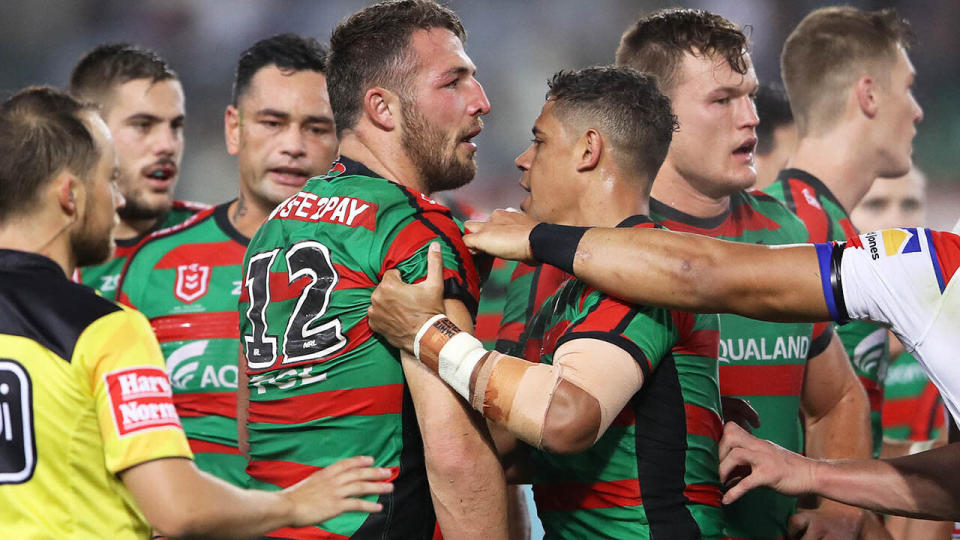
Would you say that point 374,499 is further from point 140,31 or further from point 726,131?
point 140,31

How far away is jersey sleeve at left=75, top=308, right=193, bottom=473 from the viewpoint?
2303 mm

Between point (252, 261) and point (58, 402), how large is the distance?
2.08 ft

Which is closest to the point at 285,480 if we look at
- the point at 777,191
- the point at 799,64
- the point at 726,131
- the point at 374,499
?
the point at 374,499

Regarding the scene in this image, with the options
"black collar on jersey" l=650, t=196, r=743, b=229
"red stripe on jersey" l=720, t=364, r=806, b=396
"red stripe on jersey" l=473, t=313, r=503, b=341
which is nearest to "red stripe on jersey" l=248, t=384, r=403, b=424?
"red stripe on jersey" l=720, t=364, r=806, b=396

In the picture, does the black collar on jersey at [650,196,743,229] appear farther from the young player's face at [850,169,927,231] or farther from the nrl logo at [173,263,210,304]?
the young player's face at [850,169,927,231]

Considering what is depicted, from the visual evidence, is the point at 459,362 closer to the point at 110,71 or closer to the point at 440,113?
the point at 440,113

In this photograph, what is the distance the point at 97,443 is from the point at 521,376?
100 cm

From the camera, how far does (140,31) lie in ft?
29.6

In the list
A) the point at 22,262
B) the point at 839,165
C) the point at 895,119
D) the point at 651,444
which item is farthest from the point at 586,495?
the point at 895,119

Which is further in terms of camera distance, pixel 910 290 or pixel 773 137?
pixel 773 137

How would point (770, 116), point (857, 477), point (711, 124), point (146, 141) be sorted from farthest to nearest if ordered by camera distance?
point (770, 116) < point (146, 141) < point (711, 124) < point (857, 477)

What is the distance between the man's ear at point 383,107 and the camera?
9.36 feet

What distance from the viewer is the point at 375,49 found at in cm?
290

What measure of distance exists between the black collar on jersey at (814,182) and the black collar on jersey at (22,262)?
332cm
